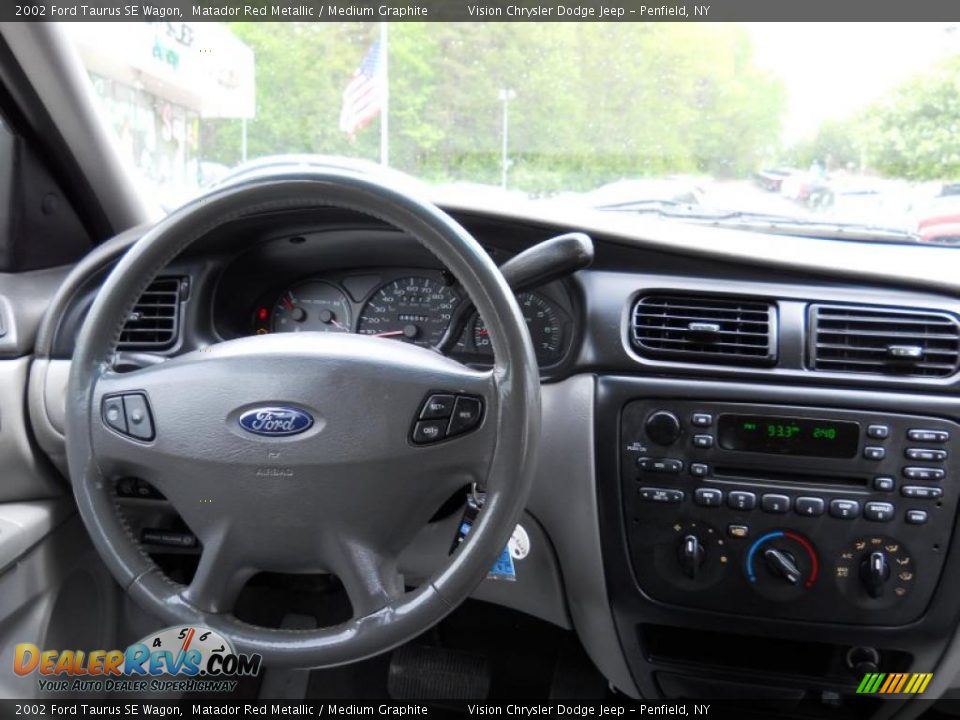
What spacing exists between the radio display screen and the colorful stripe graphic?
57 cm

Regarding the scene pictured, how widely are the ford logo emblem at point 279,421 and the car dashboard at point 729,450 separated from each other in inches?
24.6

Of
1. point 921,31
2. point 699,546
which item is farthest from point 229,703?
point 921,31

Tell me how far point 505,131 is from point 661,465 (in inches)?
37.2

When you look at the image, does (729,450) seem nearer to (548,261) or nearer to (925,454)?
(925,454)

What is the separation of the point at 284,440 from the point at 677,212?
125 centimetres

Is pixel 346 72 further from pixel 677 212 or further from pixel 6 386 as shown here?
pixel 6 386

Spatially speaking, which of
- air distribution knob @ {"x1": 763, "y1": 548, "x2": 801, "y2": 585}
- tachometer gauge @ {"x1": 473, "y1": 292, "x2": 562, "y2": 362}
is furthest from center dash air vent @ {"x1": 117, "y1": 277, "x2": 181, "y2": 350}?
air distribution knob @ {"x1": 763, "y1": 548, "x2": 801, "y2": 585}

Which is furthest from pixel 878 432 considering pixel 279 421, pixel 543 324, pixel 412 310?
pixel 279 421

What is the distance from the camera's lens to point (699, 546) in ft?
5.77

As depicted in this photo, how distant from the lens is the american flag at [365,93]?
6.99 ft

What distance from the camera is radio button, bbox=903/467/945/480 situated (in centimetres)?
166

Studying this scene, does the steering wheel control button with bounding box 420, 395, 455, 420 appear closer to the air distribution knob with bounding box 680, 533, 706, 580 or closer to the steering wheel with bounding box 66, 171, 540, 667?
the steering wheel with bounding box 66, 171, 540, 667

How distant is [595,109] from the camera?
2.04 m

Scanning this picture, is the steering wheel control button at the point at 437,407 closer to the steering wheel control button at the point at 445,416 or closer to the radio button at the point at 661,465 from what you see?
the steering wheel control button at the point at 445,416
